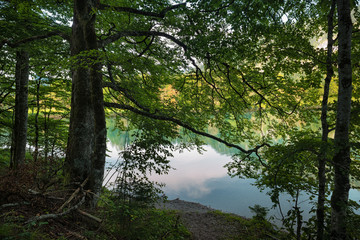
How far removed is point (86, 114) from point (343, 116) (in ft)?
16.1

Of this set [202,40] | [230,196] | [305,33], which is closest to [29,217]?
[202,40]

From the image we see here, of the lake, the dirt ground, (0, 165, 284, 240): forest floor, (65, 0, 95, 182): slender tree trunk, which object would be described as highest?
(65, 0, 95, 182): slender tree trunk

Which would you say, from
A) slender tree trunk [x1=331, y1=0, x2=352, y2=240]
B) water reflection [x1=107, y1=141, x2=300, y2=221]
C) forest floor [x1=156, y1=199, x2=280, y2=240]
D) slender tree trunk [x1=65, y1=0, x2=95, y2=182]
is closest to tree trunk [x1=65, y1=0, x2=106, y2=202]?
slender tree trunk [x1=65, y1=0, x2=95, y2=182]

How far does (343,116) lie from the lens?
3.22 metres

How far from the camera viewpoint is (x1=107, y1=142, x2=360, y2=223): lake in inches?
548

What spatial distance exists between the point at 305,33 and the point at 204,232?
26.7 ft

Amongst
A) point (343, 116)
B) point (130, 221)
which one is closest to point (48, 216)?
point (130, 221)

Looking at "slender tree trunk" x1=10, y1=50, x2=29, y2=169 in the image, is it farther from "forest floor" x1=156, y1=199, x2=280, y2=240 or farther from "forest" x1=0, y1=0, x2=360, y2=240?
"forest floor" x1=156, y1=199, x2=280, y2=240

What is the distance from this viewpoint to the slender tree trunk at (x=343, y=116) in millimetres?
3139

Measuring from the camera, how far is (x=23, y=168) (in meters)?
3.71

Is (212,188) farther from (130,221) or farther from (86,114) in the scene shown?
(86,114)

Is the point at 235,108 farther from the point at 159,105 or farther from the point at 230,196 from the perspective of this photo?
the point at 230,196

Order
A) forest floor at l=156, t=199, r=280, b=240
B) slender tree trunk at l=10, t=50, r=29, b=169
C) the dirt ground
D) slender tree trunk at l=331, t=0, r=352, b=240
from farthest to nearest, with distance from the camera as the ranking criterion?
1. the dirt ground
2. forest floor at l=156, t=199, r=280, b=240
3. slender tree trunk at l=10, t=50, r=29, b=169
4. slender tree trunk at l=331, t=0, r=352, b=240

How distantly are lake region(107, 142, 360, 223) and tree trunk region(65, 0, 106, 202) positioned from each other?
810 cm
